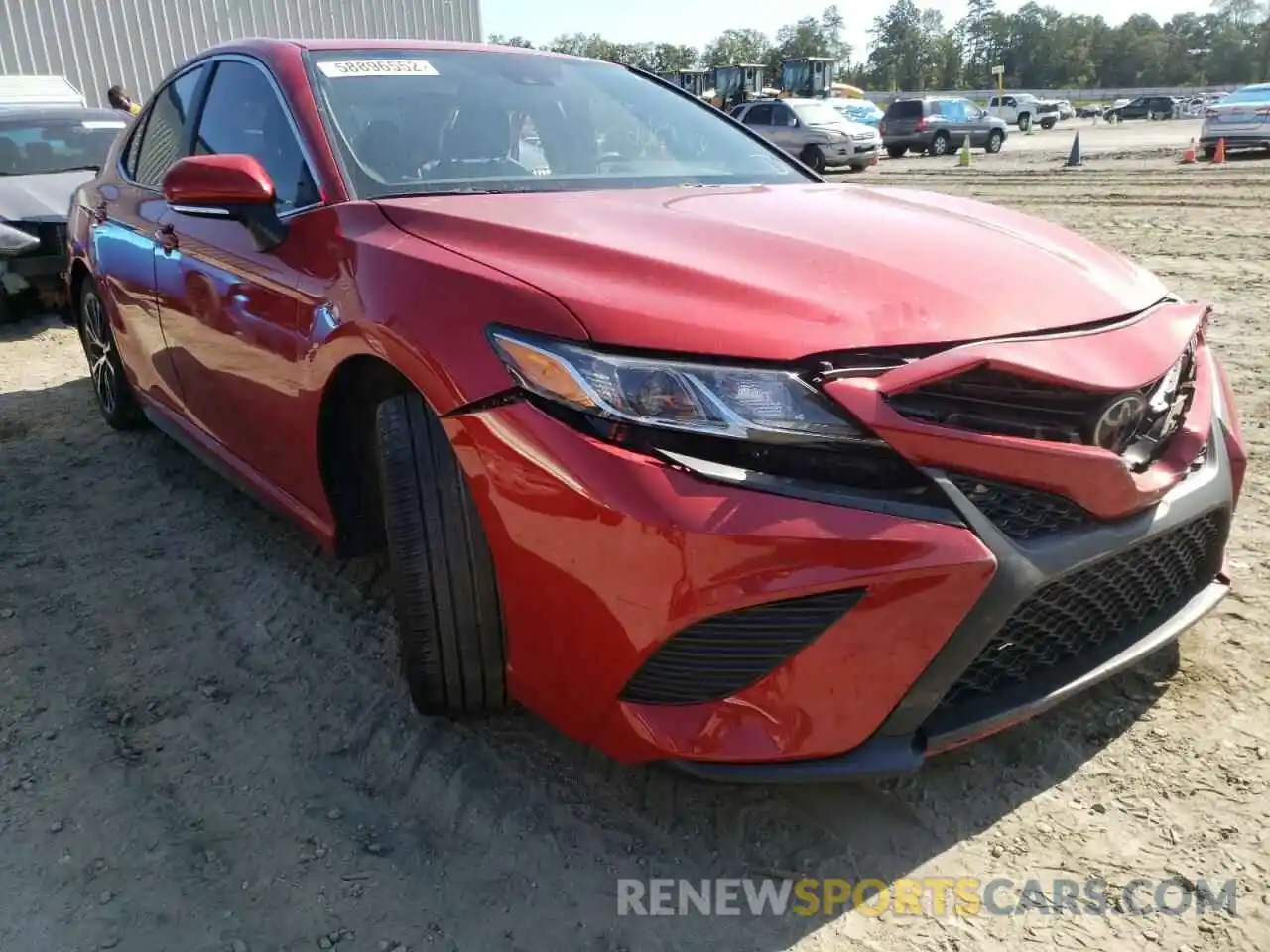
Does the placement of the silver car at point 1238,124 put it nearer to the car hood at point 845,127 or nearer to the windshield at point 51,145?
the car hood at point 845,127

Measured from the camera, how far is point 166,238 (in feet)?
10.5

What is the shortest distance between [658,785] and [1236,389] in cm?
369

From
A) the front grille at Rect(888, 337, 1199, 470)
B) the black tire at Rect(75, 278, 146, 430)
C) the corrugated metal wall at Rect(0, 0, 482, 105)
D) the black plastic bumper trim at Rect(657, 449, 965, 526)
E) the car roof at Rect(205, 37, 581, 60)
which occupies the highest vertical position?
the corrugated metal wall at Rect(0, 0, 482, 105)

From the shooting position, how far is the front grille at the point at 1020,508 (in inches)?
65.5

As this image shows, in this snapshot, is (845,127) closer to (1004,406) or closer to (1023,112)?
(1004,406)

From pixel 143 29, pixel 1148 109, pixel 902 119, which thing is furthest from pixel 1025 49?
pixel 143 29

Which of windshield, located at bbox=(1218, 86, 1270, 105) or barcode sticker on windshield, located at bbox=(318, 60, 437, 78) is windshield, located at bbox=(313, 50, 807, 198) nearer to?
barcode sticker on windshield, located at bbox=(318, 60, 437, 78)

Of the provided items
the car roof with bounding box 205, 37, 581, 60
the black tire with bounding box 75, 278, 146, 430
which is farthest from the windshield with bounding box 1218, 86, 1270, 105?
the black tire with bounding box 75, 278, 146, 430

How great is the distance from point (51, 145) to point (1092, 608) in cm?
849

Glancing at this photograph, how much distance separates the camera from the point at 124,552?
131 inches

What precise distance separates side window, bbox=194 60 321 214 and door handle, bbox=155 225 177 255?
0.91 ft

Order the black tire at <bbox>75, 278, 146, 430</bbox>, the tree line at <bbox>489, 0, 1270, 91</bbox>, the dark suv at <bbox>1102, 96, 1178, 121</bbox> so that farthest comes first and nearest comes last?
the tree line at <bbox>489, 0, 1270, 91</bbox> < the dark suv at <bbox>1102, 96, 1178, 121</bbox> < the black tire at <bbox>75, 278, 146, 430</bbox>

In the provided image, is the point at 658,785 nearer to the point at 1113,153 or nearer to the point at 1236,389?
the point at 1236,389

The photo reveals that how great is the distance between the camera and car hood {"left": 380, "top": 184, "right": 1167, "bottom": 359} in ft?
5.68
